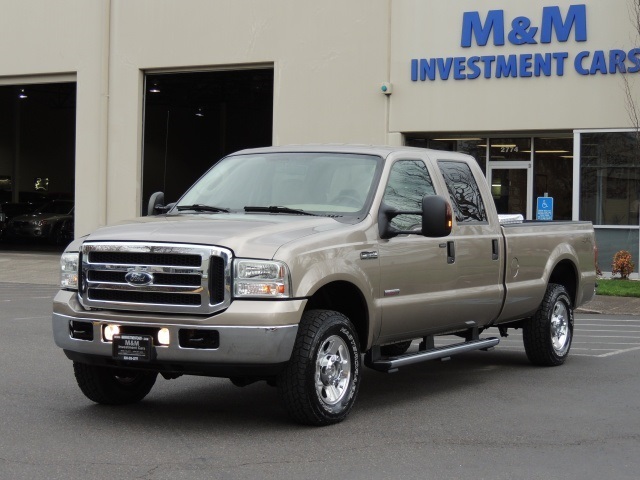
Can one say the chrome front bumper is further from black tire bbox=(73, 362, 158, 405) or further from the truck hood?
black tire bbox=(73, 362, 158, 405)

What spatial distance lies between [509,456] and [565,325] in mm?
4871

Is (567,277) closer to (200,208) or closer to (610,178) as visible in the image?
(200,208)

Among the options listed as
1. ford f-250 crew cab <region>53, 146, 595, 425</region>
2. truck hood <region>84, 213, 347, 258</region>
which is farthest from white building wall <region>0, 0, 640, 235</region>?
truck hood <region>84, 213, 347, 258</region>

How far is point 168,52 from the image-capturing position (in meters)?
29.5

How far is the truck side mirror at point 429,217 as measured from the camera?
8602 millimetres

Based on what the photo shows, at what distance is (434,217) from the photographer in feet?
28.2

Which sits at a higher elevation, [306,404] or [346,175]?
[346,175]

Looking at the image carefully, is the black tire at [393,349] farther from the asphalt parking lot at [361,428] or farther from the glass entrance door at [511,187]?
the glass entrance door at [511,187]

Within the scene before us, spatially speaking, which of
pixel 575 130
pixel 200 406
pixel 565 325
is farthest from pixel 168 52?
pixel 200 406

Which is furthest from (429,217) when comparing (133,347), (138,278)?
(133,347)

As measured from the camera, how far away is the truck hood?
7664mm

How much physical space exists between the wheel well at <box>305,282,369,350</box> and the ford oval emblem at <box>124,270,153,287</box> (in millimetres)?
1269

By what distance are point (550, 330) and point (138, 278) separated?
16.7 feet

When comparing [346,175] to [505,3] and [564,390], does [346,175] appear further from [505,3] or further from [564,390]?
[505,3]
